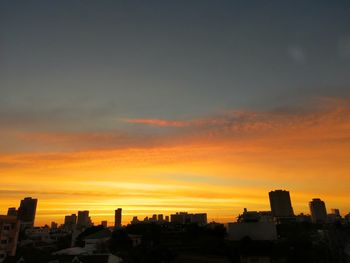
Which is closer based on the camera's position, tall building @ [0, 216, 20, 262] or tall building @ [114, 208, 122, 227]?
tall building @ [0, 216, 20, 262]

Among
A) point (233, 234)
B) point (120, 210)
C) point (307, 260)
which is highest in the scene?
point (120, 210)

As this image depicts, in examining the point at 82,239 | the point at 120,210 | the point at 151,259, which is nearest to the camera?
the point at 151,259

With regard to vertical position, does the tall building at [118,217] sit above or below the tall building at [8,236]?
above

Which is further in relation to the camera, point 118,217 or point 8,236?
point 118,217

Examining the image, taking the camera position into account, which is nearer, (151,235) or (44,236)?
(151,235)

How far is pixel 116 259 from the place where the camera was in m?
58.2

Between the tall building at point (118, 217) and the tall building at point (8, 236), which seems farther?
the tall building at point (118, 217)

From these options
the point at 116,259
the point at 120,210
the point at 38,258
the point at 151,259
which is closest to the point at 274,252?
the point at 151,259

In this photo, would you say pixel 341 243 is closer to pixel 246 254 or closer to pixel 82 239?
pixel 246 254

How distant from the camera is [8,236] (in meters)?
69.4

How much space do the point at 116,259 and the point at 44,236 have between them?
84.9m

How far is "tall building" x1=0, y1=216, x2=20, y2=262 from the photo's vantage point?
222ft

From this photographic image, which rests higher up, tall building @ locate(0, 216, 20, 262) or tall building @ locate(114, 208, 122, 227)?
tall building @ locate(114, 208, 122, 227)

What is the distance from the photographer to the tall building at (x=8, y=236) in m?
67.7
